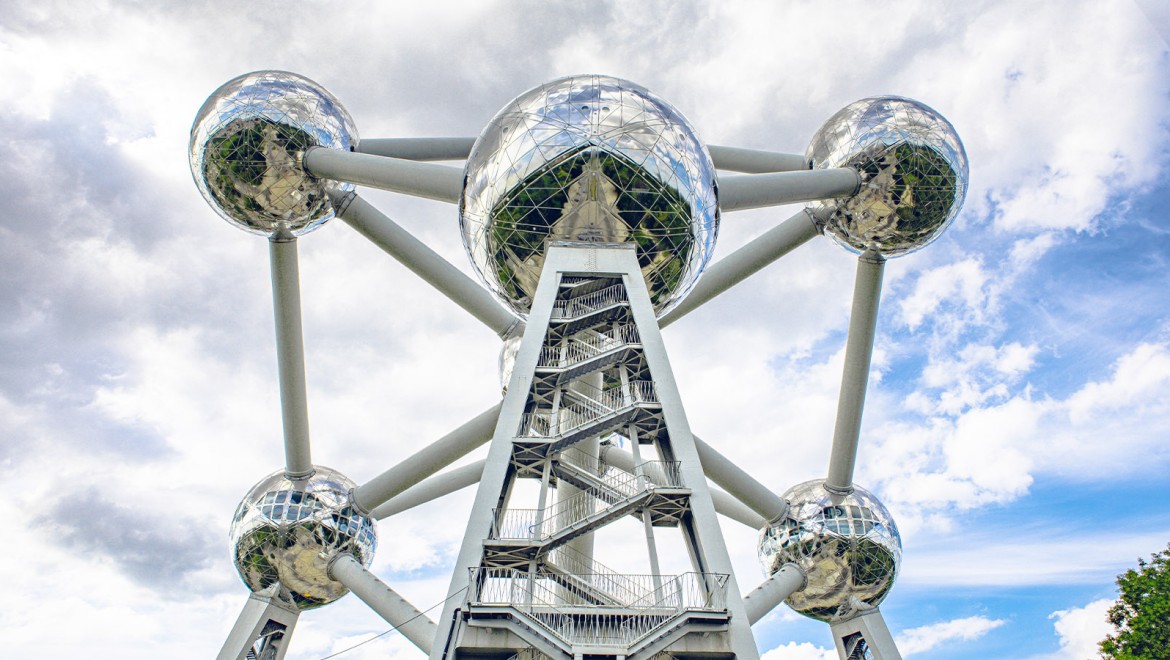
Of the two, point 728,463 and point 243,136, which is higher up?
point 243,136

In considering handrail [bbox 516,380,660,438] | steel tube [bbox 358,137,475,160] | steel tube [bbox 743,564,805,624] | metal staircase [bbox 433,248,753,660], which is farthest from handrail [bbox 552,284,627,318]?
steel tube [bbox 743,564,805,624]

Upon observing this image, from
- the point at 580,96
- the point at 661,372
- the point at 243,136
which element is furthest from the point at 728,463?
the point at 243,136

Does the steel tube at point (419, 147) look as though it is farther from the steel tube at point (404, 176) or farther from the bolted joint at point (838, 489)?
the bolted joint at point (838, 489)

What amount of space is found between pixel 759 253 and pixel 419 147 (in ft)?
22.3

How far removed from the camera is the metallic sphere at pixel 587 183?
1281 cm

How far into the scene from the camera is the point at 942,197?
16.1 metres

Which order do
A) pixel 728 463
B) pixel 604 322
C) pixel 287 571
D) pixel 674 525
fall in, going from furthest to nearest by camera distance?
pixel 287 571
pixel 728 463
pixel 604 322
pixel 674 525

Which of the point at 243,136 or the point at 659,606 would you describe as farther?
the point at 243,136

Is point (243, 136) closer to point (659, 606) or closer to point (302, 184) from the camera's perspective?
point (302, 184)

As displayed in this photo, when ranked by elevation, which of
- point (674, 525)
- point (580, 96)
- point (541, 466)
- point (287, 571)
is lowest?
point (674, 525)

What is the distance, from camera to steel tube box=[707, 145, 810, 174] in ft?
58.5

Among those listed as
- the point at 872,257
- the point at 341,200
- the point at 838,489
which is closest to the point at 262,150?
the point at 341,200

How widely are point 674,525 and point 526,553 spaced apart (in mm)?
2102

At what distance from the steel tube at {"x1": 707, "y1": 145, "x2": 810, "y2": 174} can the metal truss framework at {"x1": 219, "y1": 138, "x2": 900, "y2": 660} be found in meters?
0.03
